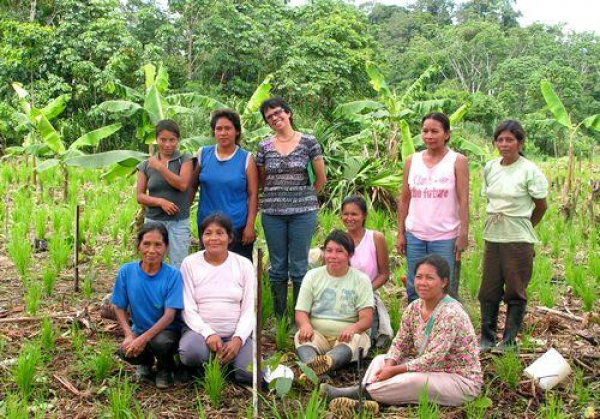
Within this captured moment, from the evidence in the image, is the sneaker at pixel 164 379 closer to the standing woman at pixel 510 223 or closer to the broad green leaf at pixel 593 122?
the standing woman at pixel 510 223

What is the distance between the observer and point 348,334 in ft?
12.6

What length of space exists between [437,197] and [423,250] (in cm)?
38

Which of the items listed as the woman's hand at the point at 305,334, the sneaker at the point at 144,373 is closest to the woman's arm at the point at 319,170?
the woman's hand at the point at 305,334

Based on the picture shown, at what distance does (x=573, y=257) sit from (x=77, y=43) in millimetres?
11938

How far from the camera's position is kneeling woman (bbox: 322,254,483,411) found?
3.35m

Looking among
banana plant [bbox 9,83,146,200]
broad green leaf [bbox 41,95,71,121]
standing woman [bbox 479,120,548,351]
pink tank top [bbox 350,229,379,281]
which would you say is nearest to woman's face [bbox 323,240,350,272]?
pink tank top [bbox 350,229,379,281]

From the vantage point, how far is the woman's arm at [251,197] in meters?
4.24

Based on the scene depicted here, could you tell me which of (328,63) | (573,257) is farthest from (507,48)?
(573,257)

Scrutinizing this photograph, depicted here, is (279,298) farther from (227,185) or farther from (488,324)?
(488,324)

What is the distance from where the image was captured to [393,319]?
14.8 feet

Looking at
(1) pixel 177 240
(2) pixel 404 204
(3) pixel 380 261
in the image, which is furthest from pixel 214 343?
(2) pixel 404 204

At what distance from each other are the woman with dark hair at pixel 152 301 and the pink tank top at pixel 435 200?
1620 millimetres

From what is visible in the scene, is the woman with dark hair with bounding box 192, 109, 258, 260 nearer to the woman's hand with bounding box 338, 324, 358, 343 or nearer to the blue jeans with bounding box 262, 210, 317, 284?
the blue jeans with bounding box 262, 210, 317, 284

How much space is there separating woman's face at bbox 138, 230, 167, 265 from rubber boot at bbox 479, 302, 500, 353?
7.22ft
